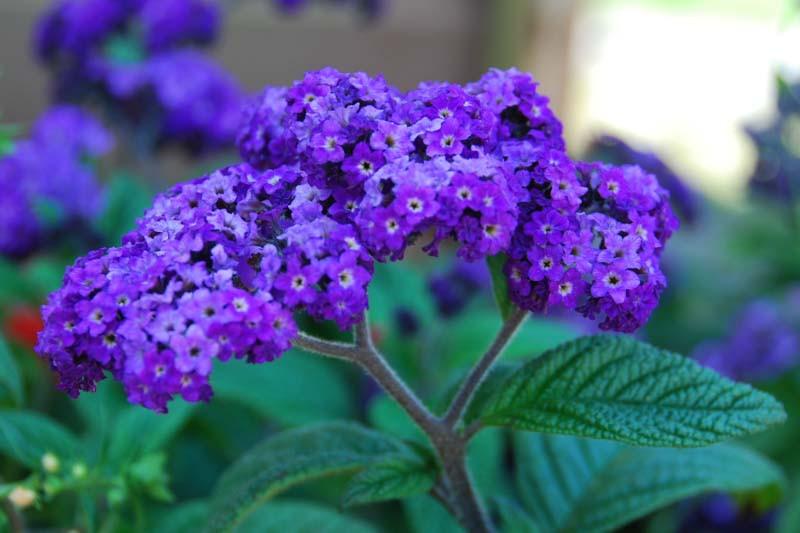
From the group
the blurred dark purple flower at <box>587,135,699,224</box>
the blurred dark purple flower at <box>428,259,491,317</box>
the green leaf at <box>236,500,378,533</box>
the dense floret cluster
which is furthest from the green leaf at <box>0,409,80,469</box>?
the blurred dark purple flower at <box>587,135,699,224</box>

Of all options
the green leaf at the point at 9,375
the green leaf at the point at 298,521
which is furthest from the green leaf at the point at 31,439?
the green leaf at the point at 298,521

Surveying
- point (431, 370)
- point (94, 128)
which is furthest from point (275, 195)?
point (94, 128)

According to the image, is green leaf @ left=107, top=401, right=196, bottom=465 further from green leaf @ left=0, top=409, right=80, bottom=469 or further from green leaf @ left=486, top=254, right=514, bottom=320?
green leaf @ left=486, top=254, right=514, bottom=320

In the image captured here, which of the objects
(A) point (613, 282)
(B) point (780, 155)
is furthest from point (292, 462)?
(B) point (780, 155)

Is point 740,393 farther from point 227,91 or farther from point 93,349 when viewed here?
point 227,91

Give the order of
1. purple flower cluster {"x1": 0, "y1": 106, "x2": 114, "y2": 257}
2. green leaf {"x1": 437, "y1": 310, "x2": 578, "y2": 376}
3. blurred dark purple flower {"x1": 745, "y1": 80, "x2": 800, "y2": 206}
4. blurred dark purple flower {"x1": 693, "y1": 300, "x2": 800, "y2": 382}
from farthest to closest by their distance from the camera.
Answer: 1. blurred dark purple flower {"x1": 745, "y1": 80, "x2": 800, "y2": 206}
2. blurred dark purple flower {"x1": 693, "y1": 300, "x2": 800, "y2": 382}
3. purple flower cluster {"x1": 0, "y1": 106, "x2": 114, "y2": 257}
4. green leaf {"x1": 437, "y1": 310, "x2": 578, "y2": 376}

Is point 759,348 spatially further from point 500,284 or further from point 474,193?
point 474,193

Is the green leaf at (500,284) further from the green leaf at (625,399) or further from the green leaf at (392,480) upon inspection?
the green leaf at (392,480)

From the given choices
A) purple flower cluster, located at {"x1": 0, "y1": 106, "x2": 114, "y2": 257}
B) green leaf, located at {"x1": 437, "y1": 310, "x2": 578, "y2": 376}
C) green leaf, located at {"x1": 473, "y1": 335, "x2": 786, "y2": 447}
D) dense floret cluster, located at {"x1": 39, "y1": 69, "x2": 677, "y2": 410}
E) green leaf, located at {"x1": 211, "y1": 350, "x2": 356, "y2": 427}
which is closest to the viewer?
dense floret cluster, located at {"x1": 39, "y1": 69, "x2": 677, "y2": 410}
